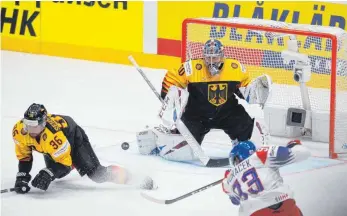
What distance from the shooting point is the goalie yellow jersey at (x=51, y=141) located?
21.8 ft

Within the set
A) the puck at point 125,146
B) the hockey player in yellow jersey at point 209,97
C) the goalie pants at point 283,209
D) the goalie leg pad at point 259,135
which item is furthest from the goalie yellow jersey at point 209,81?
the goalie pants at point 283,209

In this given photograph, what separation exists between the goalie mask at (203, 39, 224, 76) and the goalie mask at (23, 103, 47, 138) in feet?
3.82

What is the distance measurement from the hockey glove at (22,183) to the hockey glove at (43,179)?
3.7 inches

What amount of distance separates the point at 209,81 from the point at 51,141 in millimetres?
1207

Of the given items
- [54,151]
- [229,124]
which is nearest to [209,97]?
[229,124]

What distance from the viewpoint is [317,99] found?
7977 mm

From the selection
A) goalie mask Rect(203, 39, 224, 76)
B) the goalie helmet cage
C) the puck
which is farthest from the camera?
the puck

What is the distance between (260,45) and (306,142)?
76 cm

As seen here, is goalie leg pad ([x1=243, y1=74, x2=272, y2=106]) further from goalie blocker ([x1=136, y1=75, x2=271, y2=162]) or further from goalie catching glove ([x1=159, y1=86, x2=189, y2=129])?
goalie catching glove ([x1=159, y1=86, x2=189, y2=129])

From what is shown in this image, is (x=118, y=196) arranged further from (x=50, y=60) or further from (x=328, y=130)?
(x=50, y=60)

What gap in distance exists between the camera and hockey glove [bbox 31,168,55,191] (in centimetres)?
670

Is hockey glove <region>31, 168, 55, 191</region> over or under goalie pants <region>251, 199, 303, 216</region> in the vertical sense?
under

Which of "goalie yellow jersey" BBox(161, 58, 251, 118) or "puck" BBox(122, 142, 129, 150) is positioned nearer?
"goalie yellow jersey" BBox(161, 58, 251, 118)

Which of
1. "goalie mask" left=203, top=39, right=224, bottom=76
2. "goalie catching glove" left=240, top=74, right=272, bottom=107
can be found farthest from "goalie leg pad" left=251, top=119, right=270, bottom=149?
"goalie mask" left=203, top=39, right=224, bottom=76
